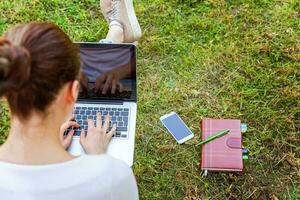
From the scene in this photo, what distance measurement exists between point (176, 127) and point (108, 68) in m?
0.67

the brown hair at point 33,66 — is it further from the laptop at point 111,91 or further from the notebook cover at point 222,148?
the notebook cover at point 222,148

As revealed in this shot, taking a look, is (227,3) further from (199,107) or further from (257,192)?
(257,192)

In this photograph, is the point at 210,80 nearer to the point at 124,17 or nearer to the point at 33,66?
the point at 124,17

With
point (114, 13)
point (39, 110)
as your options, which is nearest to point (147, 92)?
point (114, 13)

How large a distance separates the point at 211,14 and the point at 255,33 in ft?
0.98

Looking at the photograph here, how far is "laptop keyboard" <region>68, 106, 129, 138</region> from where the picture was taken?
7.13 feet

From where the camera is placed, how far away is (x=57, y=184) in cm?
137

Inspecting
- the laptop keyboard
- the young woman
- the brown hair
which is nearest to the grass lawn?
the laptop keyboard

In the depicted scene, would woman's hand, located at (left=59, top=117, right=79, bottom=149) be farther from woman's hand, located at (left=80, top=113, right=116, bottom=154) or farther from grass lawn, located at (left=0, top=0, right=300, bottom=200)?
grass lawn, located at (left=0, top=0, right=300, bottom=200)

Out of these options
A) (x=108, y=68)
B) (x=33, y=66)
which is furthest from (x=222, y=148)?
(x=33, y=66)

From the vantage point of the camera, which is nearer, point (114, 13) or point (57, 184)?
point (57, 184)

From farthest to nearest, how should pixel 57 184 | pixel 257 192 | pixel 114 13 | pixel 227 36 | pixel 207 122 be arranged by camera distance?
pixel 227 36, pixel 114 13, pixel 207 122, pixel 257 192, pixel 57 184

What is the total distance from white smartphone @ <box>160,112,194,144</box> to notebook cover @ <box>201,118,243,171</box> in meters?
0.10

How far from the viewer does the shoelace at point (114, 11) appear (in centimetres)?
282
